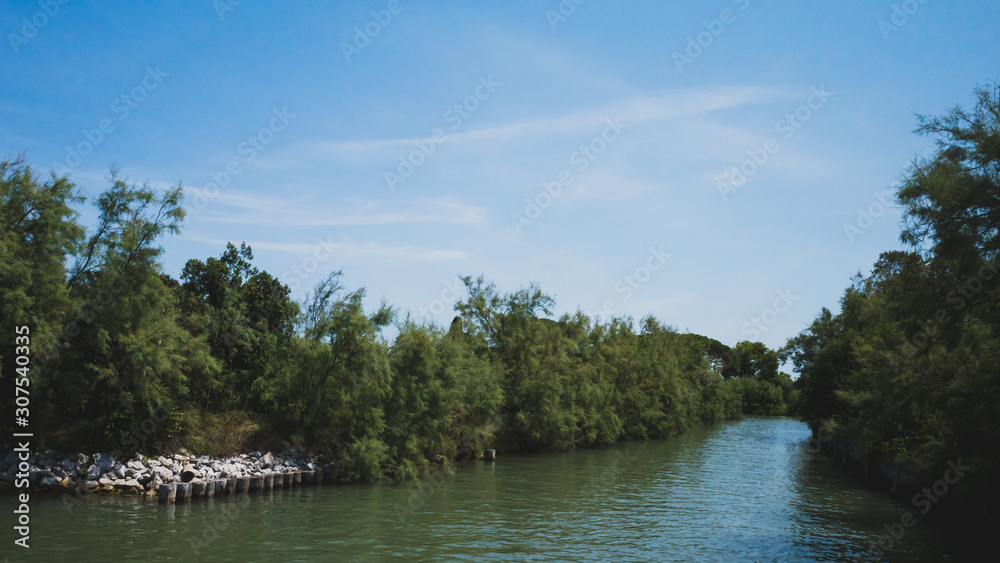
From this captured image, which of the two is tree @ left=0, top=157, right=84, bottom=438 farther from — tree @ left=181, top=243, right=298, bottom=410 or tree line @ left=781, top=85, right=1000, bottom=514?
tree line @ left=781, top=85, right=1000, bottom=514

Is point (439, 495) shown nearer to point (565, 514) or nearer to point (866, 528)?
point (565, 514)

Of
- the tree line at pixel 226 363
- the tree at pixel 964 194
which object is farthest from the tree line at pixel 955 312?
the tree line at pixel 226 363

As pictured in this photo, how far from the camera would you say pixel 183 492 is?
2431 centimetres

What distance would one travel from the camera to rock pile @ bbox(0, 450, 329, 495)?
950 inches

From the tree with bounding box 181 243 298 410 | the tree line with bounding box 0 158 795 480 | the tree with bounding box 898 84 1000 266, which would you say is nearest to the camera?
the tree with bounding box 898 84 1000 266

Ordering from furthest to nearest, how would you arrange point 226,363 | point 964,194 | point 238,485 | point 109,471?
point 226,363
point 238,485
point 109,471
point 964,194

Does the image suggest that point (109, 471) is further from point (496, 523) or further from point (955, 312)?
point (955, 312)

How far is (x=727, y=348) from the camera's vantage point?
14950 centimetres

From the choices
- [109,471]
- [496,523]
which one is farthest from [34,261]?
[496,523]

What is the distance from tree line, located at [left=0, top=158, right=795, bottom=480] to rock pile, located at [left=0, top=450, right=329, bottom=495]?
71cm

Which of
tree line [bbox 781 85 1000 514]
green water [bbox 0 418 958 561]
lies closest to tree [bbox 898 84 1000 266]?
tree line [bbox 781 85 1000 514]
